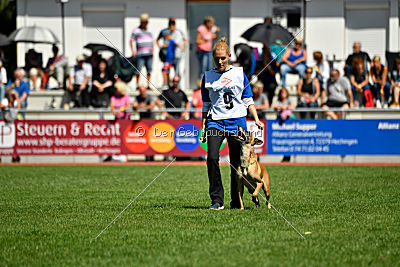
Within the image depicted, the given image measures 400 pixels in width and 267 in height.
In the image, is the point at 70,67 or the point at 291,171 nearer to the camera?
the point at 291,171

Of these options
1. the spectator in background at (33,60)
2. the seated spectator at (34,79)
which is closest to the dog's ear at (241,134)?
the seated spectator at (34,79)

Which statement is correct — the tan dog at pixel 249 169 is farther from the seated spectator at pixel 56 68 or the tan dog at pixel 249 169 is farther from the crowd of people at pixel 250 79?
the seated spectator at pixel 56 68

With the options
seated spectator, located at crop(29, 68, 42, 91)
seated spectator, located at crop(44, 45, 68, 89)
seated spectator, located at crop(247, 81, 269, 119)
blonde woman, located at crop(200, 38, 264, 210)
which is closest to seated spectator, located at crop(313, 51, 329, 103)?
seated spectator, located at crop(247, 81, 269, 119)

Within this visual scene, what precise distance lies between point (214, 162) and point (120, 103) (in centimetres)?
1035

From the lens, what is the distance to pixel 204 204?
10672 millimetres

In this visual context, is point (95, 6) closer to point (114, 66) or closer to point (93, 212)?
point (114, 66)

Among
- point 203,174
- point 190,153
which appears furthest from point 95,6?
point 203,174

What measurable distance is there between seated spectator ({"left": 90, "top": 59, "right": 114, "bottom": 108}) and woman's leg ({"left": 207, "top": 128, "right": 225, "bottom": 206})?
11.5 meters

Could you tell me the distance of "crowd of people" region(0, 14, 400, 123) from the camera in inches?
796

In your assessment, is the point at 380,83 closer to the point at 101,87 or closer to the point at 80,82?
the point at 101,87

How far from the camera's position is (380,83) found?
69.3ft

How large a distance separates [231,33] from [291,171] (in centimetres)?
947

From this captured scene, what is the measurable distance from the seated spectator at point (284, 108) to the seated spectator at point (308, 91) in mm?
404

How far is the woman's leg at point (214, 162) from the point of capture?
980cm
